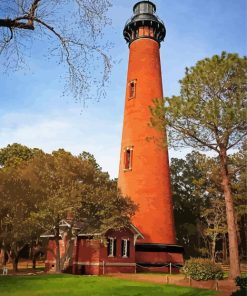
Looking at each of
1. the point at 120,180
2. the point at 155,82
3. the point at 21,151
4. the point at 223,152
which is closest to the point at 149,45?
the point at 155,82

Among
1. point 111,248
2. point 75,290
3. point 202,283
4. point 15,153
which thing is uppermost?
point 15,153

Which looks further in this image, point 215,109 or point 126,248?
point 126,248

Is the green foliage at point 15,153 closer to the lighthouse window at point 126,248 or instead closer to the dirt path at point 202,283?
the lighthouse window at point 126,248

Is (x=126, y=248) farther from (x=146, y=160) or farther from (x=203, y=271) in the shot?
(x=203, y=271)

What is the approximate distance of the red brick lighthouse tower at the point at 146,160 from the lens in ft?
89.5

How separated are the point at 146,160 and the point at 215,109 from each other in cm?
1121

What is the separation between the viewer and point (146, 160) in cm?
2825

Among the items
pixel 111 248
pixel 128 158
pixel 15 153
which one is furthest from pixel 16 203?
pixel 15 153

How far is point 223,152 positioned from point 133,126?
1126 centimetres

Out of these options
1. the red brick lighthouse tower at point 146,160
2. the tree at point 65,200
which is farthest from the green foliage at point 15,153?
the red brick lighthouse tower at point 146,160

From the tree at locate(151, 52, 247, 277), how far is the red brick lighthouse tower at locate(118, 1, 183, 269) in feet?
18.5

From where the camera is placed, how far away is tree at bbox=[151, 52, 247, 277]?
18.0m

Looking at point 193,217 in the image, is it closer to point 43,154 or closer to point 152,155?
point 152,155

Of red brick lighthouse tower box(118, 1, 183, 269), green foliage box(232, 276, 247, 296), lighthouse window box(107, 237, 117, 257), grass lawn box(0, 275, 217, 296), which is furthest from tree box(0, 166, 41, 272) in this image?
green foliage box(232, 276, 247, 296)
